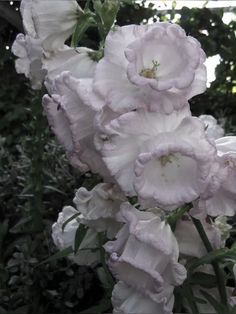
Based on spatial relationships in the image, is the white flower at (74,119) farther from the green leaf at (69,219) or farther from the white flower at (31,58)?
the green leaf at (69,219)

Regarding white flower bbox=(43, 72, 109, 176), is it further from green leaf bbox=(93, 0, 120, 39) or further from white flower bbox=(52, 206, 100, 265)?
white flower bbox=(52, 206, 100, 265)

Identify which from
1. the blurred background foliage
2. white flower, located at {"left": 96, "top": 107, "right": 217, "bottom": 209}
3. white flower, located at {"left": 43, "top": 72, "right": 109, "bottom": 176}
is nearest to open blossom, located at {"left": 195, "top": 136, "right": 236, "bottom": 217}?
white flower, located at {"left": 96, "top": 107, "right": 217, "bottom": 209}

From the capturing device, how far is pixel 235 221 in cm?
166

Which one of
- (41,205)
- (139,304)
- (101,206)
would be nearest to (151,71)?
(101,206)

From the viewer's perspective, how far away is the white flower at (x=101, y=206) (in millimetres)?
959

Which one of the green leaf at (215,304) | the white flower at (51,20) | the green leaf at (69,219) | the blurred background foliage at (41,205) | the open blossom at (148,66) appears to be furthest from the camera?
the blurred background foliage at (41,205)

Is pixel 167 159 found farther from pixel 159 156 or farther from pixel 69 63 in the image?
pixel 69 63

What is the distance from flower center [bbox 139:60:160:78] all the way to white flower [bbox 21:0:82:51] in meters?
0.17

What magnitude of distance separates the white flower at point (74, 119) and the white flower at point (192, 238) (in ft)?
0.60

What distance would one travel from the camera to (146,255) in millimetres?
917

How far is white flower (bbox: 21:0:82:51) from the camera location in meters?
0.95

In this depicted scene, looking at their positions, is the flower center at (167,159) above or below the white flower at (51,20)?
below

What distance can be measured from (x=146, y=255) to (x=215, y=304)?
8.7 inches

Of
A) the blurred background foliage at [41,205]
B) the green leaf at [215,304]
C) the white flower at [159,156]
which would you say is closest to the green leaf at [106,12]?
the white flower at [159,156]
